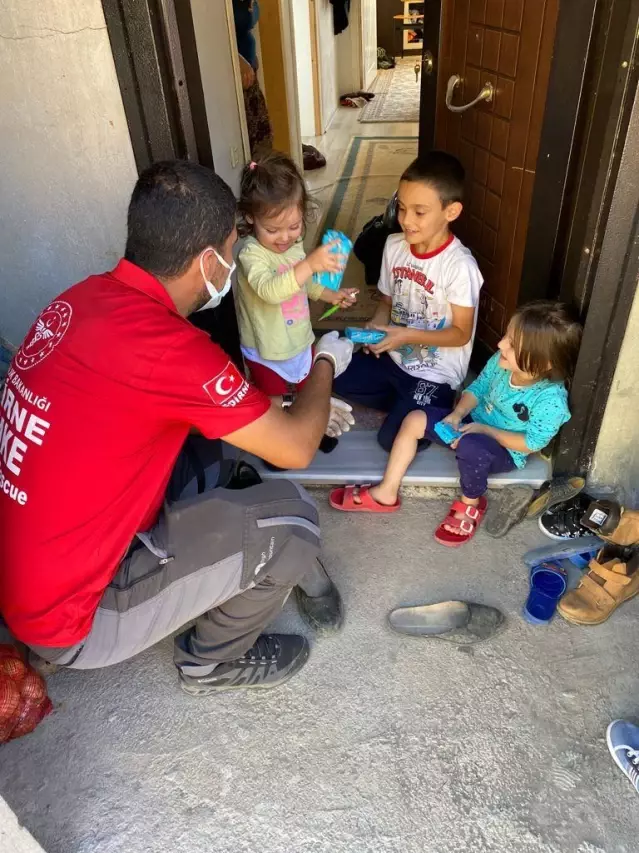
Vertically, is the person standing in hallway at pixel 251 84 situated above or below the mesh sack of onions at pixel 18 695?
above

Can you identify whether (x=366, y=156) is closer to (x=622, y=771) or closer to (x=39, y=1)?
(x=39, y=1)

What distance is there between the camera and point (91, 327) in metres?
1.32

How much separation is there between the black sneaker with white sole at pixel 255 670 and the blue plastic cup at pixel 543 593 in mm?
676

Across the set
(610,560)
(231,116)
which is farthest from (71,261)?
(610,560)

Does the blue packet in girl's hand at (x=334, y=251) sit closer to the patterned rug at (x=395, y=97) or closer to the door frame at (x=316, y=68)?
the door frame at (x=316, y=68)

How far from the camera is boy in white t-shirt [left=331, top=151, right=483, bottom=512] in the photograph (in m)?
2.24

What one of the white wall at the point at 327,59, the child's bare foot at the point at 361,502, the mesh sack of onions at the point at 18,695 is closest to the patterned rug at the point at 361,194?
the white wall at the point at 327,59

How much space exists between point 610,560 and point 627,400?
0.51 m

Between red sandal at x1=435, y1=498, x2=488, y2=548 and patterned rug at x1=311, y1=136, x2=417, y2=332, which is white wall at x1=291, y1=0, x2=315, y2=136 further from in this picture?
red sandal at x1=435, y1=498, x2=488, y2=548

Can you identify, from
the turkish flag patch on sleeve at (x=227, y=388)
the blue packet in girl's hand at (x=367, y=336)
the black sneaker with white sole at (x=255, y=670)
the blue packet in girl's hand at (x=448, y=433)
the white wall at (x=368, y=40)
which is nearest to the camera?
the turkish flag patch on sleeve at (x=227, y=388)

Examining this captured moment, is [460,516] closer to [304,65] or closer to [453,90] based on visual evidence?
[453,90]

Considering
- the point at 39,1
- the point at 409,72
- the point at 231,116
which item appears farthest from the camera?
the point at 409,72

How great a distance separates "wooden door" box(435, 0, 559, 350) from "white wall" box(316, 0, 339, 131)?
4.91 meters

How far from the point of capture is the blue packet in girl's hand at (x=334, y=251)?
1.95 metres
